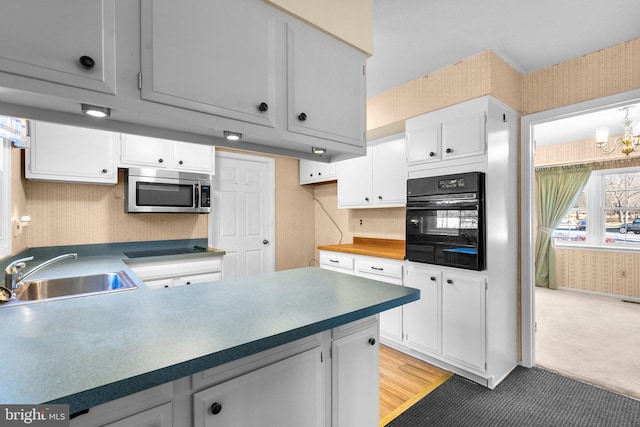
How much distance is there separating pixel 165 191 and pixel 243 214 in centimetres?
123

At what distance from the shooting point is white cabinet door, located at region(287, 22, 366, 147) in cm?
135

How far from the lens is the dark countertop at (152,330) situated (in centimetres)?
71

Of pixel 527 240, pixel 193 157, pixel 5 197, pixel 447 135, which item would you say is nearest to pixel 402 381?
pixel 527 240

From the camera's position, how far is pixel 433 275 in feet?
8.73

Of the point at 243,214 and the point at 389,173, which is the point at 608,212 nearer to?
the point at 389,173

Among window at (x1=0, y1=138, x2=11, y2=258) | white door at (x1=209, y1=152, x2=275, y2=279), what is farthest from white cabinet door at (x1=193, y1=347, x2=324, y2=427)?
white door at (x1=209, y1=152, x2=275, y2=279)

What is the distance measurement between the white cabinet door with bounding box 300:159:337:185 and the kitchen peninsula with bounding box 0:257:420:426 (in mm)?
2705

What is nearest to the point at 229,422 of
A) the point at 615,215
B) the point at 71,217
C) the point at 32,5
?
the point at 32,5

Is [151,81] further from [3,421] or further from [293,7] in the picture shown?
[3,421]

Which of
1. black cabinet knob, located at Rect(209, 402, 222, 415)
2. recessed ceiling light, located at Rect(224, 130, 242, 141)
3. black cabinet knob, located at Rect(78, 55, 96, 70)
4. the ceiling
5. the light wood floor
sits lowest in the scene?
the light wood floor

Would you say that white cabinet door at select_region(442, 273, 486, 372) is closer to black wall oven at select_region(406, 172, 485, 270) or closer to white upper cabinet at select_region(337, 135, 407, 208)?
black wall oven at select_region(406, 172, 485, 270)

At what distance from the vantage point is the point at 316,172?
4398 mm

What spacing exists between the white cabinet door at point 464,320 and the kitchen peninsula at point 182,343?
47.9 inches

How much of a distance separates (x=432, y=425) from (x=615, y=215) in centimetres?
534
